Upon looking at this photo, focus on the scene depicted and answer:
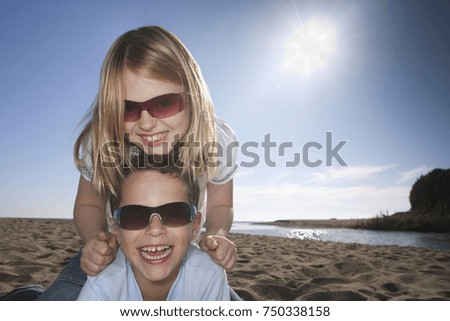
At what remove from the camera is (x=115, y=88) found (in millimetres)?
2035

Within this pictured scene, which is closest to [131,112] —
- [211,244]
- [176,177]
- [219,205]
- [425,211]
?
[176,177]

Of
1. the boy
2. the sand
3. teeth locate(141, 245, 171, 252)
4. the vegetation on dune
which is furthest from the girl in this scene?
the vegetation on dune

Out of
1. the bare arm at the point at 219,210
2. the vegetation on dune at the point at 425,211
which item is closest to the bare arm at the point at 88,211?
the bare arm at the point at 219,210

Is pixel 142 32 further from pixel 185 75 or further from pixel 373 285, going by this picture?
pixel 373 285

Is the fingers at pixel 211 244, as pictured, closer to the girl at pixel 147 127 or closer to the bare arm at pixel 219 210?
the bare arm at pixel 219 210

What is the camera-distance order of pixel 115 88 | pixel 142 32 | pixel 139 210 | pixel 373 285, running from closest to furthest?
pixel 139 210
pixel 115 88
pixel 142 32
pixel 373 285

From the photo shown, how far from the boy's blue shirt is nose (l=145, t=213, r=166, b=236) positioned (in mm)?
190

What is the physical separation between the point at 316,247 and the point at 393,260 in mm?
1241

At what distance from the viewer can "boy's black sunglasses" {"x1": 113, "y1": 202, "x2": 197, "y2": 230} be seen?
1693mm

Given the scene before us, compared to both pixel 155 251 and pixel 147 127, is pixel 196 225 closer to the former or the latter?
pixel 155 251

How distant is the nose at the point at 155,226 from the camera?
1.68 meters
